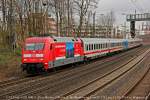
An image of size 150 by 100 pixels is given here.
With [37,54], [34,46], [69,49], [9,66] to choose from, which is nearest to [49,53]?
[37,54]

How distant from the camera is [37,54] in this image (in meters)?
24.5

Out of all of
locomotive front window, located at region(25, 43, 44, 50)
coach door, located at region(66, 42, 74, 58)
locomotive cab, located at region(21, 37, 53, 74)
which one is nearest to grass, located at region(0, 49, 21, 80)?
locomotive cab, located at region(21, 37, 53, 74)

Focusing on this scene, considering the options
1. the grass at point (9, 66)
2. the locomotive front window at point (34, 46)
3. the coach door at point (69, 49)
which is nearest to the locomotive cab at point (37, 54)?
the locomotive front window at point (34, 46)

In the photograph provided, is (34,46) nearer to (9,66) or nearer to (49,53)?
(49,53)

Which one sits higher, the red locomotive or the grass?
the red locomotive

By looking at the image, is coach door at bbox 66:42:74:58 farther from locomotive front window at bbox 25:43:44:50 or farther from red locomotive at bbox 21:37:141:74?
locomotive front window at bbox 25:43:44:50

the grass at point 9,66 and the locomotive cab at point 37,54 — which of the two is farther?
the grass at point 9,66

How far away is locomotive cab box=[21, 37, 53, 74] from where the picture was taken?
952 inches

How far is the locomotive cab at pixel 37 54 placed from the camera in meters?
24.2

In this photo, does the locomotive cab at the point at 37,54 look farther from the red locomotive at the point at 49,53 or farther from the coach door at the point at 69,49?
the coach door at the point at 69,49

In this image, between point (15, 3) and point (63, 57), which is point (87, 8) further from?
point (63, 57)

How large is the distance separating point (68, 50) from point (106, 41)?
65.4 ft

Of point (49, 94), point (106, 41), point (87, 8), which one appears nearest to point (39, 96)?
point (49, 94)

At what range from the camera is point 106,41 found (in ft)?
159
